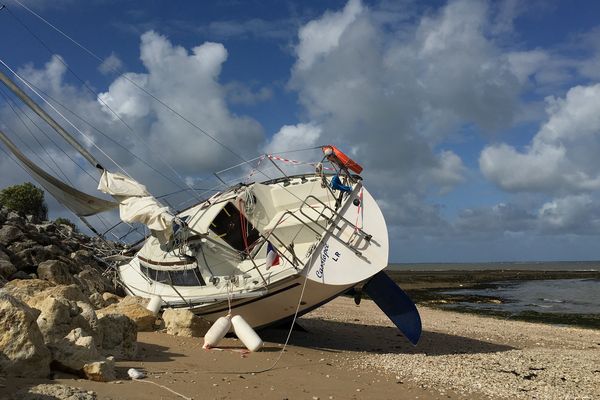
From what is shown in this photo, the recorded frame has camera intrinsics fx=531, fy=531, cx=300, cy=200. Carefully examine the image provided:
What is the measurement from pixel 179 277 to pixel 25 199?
34.6 meters

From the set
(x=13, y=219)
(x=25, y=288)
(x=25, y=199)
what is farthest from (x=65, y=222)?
(x=25, y=288)

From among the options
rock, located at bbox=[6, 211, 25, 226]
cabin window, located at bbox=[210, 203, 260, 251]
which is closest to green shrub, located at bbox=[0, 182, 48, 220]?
rock, located at bbox=[6, 211, 25, 226]

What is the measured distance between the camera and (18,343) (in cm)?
641

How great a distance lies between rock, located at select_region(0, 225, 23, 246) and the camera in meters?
20.1

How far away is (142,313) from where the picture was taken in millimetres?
11812

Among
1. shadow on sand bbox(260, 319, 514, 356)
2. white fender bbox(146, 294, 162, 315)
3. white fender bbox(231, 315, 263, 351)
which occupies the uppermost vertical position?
white fender bbox(146, 294, 162, 315)

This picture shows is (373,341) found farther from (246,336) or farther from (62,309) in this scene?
(62,309)

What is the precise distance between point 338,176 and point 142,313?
19.4ft

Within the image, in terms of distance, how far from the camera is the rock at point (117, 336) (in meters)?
8.64

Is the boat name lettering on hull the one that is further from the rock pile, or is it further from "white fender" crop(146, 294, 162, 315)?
"white fender" crop(146, 294, 162, 315)

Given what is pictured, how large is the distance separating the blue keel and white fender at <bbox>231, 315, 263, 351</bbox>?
310 centimetres

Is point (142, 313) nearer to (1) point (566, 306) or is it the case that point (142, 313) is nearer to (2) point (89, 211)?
(2) point (89, 211)

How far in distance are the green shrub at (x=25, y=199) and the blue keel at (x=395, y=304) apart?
37.0m

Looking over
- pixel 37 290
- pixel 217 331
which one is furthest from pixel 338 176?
pixel 37 290
